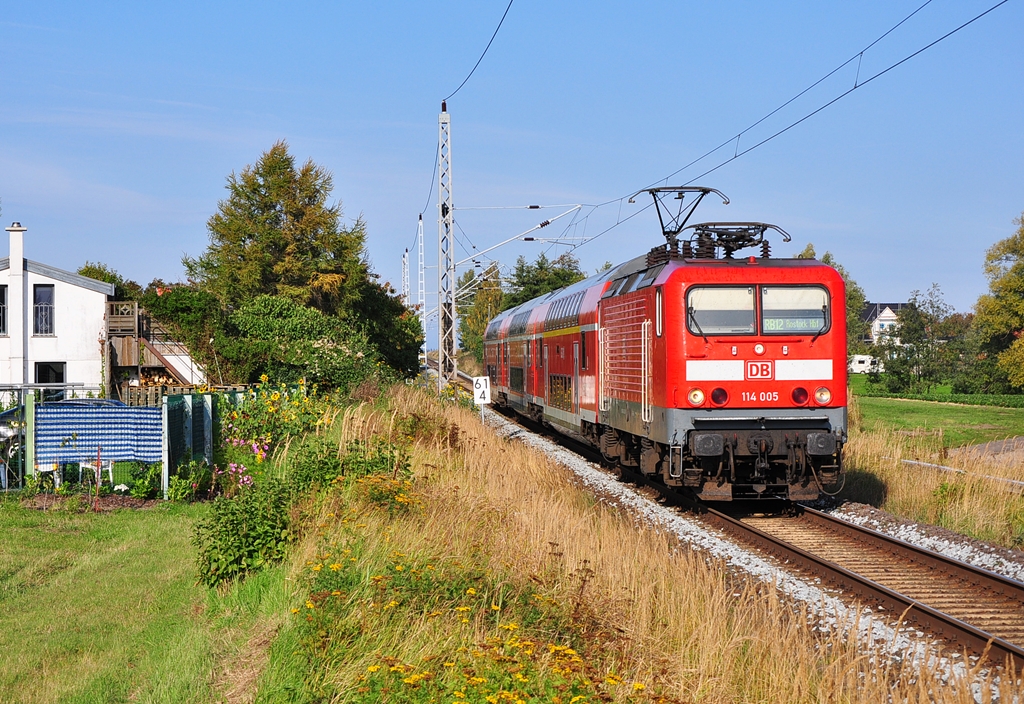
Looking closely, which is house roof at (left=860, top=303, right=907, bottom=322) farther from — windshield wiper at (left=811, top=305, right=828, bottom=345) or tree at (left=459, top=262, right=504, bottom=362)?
windshield wiper at (left=811, top=305, right=828, bottom=345)

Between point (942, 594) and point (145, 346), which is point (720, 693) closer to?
point (942, 594)

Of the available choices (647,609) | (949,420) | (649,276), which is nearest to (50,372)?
(649,276)

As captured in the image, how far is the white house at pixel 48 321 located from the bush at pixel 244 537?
21850 millimetres

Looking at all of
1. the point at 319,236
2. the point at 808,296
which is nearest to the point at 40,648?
the point at 808,296

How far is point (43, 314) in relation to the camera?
2972 cm

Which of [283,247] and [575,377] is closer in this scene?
[575,377]

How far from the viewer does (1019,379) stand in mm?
52281

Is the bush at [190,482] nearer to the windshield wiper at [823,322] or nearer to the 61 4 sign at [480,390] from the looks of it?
the windshield wiper at [823,322]

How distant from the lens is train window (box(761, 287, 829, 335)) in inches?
492

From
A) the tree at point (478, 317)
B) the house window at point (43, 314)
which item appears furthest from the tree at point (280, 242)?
the tree at point (478, 317)

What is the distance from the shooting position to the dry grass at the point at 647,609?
564 cm

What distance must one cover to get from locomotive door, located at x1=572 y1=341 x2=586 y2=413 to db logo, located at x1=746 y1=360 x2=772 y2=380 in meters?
6.39

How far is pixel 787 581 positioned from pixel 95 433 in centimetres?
913

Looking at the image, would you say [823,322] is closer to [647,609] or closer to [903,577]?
[903,577]
